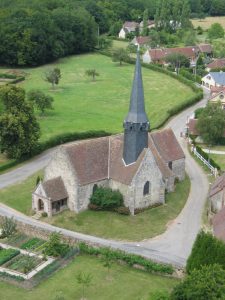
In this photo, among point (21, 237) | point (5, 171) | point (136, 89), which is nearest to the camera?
point (21, 237)

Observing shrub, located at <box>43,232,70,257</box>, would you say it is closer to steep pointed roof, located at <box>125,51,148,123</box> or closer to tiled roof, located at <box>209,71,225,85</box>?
steep pointed roof, located at <box>125,51,148,123</box>

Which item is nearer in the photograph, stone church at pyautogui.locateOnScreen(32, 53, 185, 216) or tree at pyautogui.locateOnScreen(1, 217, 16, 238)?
tree at pyautogui.locateOnScreen(1, 217, 16, 238)

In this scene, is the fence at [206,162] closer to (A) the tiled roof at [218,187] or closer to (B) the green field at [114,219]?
(B) the green field at [114,219]

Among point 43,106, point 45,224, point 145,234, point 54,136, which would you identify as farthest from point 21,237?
point 43,106

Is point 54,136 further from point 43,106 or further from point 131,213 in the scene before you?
point 131,213

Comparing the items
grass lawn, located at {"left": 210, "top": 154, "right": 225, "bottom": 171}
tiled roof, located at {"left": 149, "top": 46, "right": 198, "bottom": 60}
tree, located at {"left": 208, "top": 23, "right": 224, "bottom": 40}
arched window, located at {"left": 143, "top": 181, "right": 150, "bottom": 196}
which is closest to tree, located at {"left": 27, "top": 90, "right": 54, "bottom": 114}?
grass lawn, located at {"left": 210, "top": 154, "right": 225, "bottom": 171}

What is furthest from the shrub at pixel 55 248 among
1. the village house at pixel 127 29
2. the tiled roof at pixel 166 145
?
the village house at pixel 127 29
